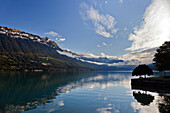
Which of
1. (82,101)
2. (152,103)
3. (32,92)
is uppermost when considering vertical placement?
(152,103)

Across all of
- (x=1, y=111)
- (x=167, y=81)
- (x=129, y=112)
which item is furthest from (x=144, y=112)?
(x=167, y=81)

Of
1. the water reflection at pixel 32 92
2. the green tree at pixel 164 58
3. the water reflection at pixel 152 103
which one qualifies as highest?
the green tree at pixel 164 58

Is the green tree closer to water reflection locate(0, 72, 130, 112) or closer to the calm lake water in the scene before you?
water reflection locate(0, 72, 130, 112)

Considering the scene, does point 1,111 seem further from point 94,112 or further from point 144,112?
point 144,112

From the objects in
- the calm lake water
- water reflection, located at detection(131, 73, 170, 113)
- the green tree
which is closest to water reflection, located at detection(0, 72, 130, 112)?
the calm lake water

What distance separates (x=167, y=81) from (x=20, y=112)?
2736 inches

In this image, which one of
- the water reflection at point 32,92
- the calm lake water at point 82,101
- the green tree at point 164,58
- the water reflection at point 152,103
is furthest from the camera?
the green tree at point 164,58

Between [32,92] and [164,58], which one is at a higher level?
[164,58]

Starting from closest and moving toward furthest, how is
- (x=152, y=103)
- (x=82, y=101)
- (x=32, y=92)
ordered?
(x=152, y=103) < (x=82, y=101) < (x=32, y=92)

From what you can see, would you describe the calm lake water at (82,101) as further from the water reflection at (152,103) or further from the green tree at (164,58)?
the green tree at (164,58)

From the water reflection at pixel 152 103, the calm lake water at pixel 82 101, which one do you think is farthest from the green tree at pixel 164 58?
the calm lake water at pixel 82 101

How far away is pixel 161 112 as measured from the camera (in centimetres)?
2802

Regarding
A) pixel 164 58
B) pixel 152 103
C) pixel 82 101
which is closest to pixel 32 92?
pixel 82 101

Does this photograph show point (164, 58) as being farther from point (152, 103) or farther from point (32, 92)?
point (32, 92)
